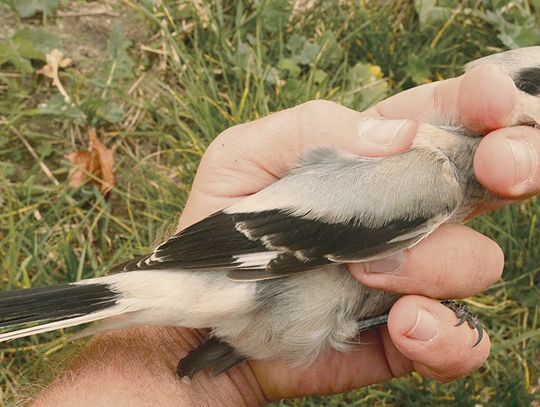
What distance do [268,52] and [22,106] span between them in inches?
46.6

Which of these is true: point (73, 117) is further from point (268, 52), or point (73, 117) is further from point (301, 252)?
point (301, 252)

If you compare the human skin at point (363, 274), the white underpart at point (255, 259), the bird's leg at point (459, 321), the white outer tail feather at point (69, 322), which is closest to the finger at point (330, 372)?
the human skin at point (363, 274)

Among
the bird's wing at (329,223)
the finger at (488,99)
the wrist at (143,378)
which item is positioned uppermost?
the finger at (488,99)

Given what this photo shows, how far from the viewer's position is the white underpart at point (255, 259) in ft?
6.08

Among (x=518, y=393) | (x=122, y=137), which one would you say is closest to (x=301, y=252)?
(x=518, y=393)

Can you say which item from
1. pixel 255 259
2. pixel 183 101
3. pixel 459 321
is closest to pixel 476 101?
pixel 459 321

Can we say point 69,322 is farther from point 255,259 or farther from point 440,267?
point 440,267

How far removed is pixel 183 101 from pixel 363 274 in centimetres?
163

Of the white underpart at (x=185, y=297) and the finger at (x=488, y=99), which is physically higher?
the finger at (x=488, y=99)

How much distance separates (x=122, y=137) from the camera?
3248 mm

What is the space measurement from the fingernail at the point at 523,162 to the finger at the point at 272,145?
0.29 m

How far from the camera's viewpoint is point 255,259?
73.4 inches

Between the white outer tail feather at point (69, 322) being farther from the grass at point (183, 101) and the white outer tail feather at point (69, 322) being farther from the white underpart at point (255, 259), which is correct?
the grass at point (183, 101)

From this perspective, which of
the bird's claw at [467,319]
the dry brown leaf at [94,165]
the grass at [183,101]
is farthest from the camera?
the dry brown leaf at [94,165]
